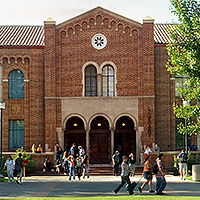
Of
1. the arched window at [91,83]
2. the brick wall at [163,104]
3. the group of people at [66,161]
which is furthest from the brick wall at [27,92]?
the brick wall at [163,104]

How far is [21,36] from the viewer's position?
33.4m

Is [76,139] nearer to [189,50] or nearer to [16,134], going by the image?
[16,134]

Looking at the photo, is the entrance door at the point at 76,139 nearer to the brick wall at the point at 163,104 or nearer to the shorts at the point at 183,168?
the brick wall at the point at 163,104

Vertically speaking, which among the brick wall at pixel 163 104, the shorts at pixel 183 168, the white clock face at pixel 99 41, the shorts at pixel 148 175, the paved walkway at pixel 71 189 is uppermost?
the white clock face at pixel 99 41

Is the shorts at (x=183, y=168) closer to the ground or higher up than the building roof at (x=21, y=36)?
closer to the ground

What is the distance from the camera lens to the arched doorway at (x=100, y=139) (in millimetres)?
32562

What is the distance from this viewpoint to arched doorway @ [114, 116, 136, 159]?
108 feet

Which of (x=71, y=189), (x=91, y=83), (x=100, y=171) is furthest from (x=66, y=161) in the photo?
(x=71, y=189)

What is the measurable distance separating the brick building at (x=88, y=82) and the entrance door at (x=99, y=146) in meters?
0.62

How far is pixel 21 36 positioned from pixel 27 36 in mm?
502

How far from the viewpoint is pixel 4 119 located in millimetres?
31109

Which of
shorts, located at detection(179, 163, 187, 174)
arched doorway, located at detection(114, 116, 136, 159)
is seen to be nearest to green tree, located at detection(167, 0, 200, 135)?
shorts, located at detection(179, 163, 187, 174)

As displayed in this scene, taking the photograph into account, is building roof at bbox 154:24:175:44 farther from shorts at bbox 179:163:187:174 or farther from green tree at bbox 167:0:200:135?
shorts at bbox 179:163:187:174

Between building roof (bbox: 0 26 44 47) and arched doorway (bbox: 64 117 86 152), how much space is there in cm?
685
